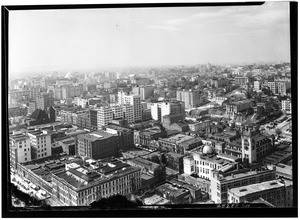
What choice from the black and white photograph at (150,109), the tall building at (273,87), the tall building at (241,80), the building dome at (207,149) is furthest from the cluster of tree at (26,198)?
the tall building at (273,87)

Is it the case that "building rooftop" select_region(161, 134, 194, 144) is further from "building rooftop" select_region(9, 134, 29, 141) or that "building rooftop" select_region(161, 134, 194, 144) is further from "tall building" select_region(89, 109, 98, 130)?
"building rooftop" select_region(9, 134, 29, 141)

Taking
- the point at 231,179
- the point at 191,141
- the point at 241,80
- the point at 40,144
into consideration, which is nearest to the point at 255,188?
the point at 231,179

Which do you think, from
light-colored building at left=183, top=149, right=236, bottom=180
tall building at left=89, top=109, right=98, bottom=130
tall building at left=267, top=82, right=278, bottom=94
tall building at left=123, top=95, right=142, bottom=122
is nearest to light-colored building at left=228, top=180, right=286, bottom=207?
light-colored building at left=183, top=149, right=236, bottom=180

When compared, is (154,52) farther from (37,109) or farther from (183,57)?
(37,109)

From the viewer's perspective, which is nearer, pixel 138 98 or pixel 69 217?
pixel 69 217

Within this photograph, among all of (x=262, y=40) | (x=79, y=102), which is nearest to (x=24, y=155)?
(x=79, y=102)

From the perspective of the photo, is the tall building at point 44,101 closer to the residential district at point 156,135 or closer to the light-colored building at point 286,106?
the residential district at point 156,135

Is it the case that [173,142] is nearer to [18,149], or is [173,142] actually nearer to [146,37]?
[146,37]
